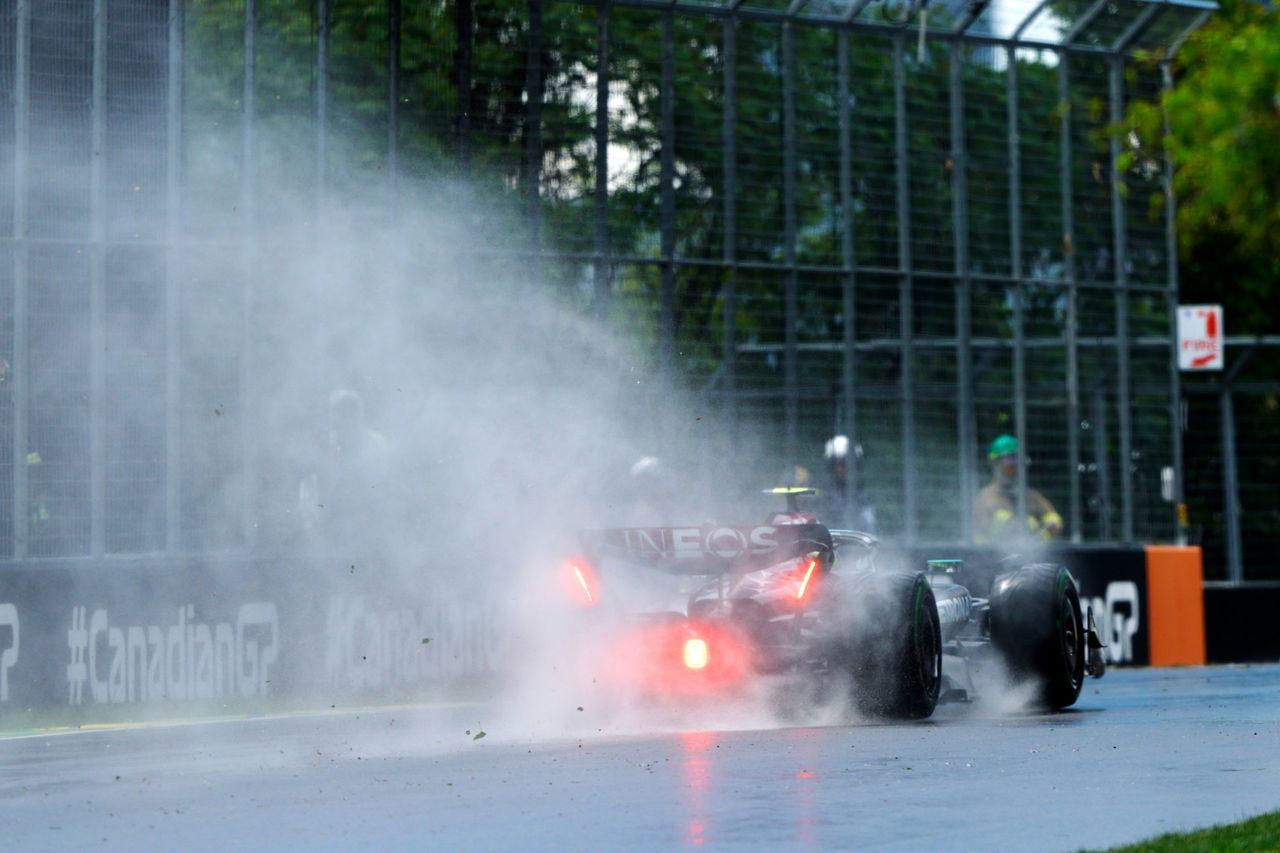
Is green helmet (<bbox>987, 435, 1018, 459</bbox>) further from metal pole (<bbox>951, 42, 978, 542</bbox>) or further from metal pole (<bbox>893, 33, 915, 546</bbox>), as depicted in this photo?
metal pole (<bbox>893, 33, 915, 546</bbox>)

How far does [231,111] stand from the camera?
618 inches

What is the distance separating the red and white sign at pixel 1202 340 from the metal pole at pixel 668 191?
5.94m

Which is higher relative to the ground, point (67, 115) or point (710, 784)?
point (67, 115)

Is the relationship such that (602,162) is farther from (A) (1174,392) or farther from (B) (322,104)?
A: (A) (1174,392)

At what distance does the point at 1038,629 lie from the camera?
1214 cm

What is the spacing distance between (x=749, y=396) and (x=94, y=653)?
661 centimetres

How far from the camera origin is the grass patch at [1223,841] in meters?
6.45

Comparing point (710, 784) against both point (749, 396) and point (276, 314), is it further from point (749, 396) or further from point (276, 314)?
point (749, 396)

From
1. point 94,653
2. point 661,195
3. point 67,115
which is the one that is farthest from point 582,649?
point 661,195

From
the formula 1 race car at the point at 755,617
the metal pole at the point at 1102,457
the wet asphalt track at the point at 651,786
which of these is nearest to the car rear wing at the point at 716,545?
the formula 1 race car at the point at 755,617

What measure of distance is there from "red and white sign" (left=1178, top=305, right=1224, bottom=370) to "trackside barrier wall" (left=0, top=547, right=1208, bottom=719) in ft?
29.5

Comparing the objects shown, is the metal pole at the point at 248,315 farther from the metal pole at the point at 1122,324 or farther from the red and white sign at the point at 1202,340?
the red and white sign at the point at 1202,340

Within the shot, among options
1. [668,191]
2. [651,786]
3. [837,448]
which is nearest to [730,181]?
[668,191]

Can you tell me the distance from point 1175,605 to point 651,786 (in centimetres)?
1274
